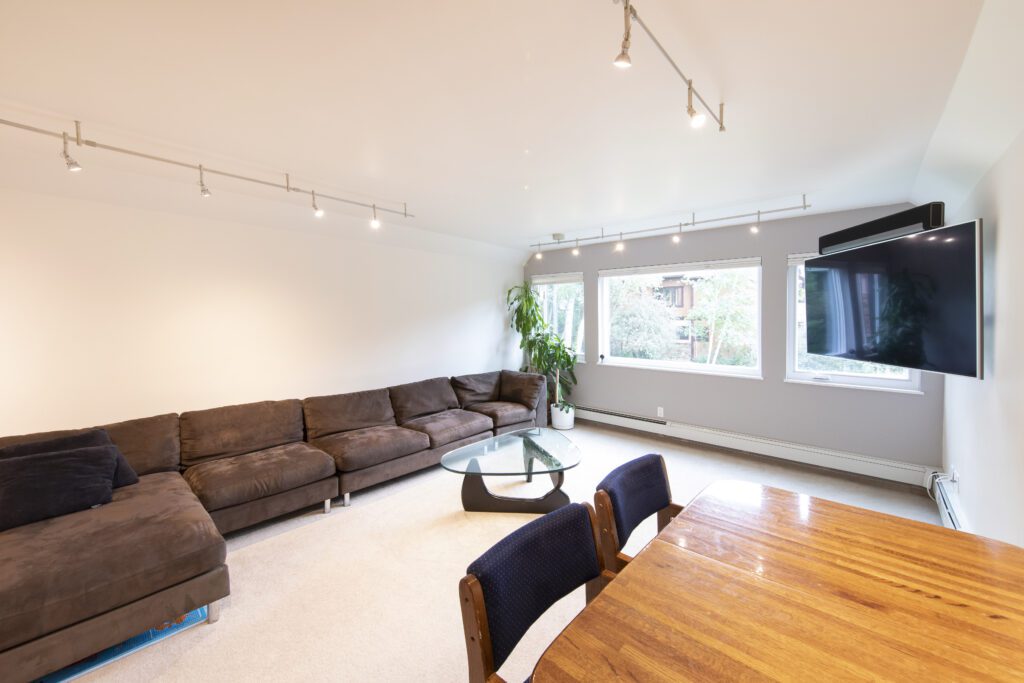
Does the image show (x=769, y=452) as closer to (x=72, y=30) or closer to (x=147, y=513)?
(x=147, y=513)

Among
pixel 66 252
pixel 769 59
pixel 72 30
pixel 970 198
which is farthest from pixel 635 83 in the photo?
pixel 66 252

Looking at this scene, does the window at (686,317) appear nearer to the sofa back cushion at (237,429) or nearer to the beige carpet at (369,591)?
the beige carpet at (369,591)

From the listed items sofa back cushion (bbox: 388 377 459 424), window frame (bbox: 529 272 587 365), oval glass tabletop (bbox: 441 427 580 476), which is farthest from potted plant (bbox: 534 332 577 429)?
oval glass tabletop (bbox: 441 427 580 476)

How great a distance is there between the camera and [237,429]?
10.7 ft

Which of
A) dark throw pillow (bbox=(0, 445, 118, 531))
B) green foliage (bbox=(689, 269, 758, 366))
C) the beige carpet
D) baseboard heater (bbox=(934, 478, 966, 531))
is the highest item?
green foliage (bbox=(689, 269, 758, 366))

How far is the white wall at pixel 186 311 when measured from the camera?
8.71 feet

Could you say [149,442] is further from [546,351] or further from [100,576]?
A: [546,351]

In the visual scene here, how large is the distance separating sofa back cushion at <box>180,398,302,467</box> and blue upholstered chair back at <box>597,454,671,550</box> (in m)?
3.02

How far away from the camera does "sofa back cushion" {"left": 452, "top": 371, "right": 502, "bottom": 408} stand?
4.95 metres

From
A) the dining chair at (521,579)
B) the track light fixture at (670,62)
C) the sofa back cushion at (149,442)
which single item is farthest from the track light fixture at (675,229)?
the sofa back cushion at (149,442)

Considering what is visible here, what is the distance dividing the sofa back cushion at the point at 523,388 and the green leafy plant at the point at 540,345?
1.40 ft

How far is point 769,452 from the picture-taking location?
13.5 ft

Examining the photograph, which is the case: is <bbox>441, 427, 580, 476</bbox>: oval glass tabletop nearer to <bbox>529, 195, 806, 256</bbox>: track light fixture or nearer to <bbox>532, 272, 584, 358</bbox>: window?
<bbox>532, 272, 584, 358</bbox>: window

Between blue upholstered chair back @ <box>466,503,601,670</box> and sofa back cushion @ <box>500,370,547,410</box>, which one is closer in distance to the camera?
blue upholstered chair back @ <box>466,503,601,670</box>
